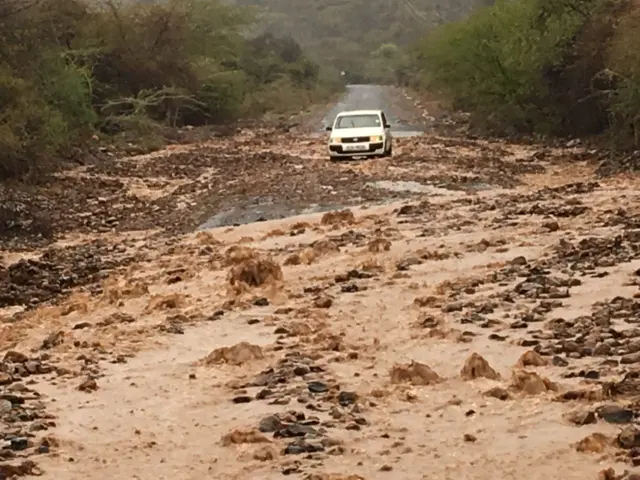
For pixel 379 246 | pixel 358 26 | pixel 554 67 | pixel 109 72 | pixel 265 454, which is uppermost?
pixel 358 26

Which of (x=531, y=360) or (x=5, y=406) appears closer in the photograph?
(x=5, y=406)

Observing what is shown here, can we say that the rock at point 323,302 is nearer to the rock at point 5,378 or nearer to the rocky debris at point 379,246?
the rocky debris at point 379,246

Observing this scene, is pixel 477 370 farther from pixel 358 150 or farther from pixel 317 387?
pixel 358 150

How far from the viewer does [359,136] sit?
103ft

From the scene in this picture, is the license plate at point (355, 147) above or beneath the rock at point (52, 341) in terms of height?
beneath

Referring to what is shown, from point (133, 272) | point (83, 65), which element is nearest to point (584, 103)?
point (83, 65)

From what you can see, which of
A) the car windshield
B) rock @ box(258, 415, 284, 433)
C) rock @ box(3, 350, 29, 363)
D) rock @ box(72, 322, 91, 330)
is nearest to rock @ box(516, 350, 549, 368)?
rock @ box(258, 415, 284, 433)

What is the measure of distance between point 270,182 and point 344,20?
14331cm

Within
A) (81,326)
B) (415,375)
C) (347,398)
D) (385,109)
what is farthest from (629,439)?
(385,109)

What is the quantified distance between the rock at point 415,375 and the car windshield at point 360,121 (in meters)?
24.0

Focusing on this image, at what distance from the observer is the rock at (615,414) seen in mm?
6734

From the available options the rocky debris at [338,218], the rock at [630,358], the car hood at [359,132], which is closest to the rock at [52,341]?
the rock at [630,358]

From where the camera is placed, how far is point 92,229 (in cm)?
2173

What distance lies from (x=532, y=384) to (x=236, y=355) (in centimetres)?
263
